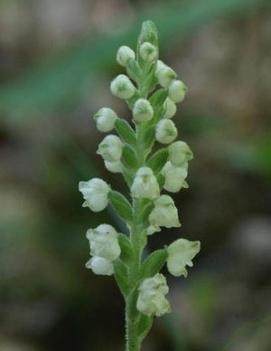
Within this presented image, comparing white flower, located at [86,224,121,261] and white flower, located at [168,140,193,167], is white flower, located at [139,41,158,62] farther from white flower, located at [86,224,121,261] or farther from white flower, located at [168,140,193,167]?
white flower, located at [86,224,121,261]

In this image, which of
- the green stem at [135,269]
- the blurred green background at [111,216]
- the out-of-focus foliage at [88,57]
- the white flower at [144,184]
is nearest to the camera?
the white flower at [144,184]

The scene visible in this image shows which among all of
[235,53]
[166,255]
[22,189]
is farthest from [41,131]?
[166,255]

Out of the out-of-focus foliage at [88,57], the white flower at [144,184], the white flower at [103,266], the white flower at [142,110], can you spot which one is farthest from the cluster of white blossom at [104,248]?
the out-of-focus foliage at [88,57]

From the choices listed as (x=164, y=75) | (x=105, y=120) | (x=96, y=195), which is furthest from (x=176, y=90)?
(x=96, y=195)

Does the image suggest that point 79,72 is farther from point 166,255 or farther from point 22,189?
point 166,255

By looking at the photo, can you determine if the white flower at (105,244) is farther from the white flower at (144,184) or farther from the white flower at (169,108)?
the white flower at (169,108)

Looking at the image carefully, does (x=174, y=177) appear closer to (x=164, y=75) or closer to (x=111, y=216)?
(x=164, y=75)

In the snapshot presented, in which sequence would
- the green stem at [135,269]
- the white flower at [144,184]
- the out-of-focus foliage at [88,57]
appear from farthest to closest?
the out-of-focus foliage at [88,57] < the green stem at [135,269] < the white flower at [144,184]

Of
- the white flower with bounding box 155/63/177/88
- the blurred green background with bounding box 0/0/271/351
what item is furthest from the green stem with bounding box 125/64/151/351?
the blurred green background with bounding box 0/0/271/351
